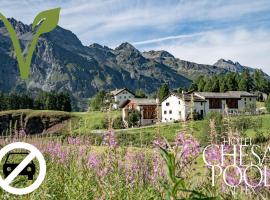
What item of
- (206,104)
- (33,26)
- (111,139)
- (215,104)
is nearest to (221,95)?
(215,104)

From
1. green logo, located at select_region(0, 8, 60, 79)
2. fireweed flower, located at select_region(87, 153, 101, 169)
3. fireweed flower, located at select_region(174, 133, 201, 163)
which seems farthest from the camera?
fireweed flower, located at select_region(87, 153, 101, 169)

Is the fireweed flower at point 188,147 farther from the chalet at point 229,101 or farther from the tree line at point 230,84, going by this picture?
the tree line at point 230,84

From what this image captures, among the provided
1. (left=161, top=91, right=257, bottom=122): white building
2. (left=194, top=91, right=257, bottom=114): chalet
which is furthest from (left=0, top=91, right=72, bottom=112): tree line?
(left=194, top=91, right=257, bottom=114): chalet

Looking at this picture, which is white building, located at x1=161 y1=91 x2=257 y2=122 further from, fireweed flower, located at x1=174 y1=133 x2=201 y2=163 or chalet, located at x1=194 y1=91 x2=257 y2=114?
fireweed flower, located at x1=174 y1=133 x2=201 y2=163

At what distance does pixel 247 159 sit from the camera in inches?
297

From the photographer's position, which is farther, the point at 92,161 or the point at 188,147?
the point at 92,161

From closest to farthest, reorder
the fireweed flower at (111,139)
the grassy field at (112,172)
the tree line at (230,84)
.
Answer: the grassy field at (112,172) → the fireweed flower at (111,139) → the tree line at (230,84)

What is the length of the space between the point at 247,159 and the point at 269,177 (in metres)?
1.38

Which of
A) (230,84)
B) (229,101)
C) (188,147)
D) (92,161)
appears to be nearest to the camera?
(188,147)

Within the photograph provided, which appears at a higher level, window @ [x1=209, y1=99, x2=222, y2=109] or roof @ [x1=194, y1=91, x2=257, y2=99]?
roof @ [x1=194, y1=91, x2=257, y2=99]

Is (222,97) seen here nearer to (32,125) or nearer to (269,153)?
(32,125)

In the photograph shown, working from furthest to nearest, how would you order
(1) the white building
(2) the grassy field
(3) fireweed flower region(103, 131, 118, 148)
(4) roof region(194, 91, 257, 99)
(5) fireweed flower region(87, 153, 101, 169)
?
(4) roof region(194, 91, 257, 99), (1) the white building, (5) fireweed flower region(87, 153, 101, 169), (3) fireweed flower region(103, 131, 118, 148), (2) the grassy field

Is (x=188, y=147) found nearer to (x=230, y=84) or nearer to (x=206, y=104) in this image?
(x=206, y=104)

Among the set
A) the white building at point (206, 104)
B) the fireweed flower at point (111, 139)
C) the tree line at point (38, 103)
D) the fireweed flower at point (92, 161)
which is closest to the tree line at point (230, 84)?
the white building at point (206, 104)
